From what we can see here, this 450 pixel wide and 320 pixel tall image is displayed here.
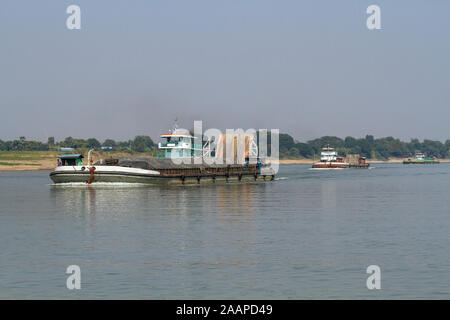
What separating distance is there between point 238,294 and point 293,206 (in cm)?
3815

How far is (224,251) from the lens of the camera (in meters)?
32.4

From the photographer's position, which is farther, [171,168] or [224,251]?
[171,168]

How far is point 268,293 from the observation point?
23000 mm

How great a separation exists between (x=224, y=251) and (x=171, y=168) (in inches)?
2756

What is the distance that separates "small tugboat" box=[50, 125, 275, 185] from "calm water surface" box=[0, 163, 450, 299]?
1294 inches

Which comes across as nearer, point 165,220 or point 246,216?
point 165,220

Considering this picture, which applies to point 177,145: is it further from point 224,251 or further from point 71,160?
point 224,251

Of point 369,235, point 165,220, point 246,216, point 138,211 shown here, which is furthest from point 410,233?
point 138,211

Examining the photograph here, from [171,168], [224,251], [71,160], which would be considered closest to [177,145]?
[171,168]

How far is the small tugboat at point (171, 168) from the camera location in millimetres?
91250

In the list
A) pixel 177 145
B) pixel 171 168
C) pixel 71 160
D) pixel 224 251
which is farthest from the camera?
pixel 177 145

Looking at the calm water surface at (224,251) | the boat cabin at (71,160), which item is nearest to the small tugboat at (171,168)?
the boat cabin at (71,160)

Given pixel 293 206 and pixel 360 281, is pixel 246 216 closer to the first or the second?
pixel 293 206

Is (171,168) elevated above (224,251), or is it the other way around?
(171,168)
